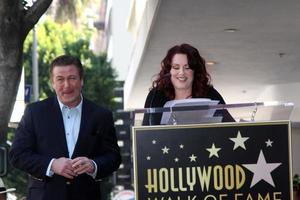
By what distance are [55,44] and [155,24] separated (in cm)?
2480

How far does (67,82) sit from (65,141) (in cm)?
40

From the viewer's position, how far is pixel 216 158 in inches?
167

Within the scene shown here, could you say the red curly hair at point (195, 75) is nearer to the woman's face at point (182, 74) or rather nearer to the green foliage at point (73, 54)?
the woman's face at point (182, 74)

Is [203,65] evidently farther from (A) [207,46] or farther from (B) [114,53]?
(B) [114,53]

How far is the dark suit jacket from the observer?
16.2 feet

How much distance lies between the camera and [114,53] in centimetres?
4178

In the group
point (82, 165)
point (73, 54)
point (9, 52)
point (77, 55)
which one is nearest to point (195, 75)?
point (82, 165)

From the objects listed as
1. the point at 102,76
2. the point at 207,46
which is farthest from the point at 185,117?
the point at 102,76

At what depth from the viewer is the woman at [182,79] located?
491cm

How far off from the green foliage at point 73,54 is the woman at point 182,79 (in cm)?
2712

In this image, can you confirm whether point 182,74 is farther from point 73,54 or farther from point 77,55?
point 77,55

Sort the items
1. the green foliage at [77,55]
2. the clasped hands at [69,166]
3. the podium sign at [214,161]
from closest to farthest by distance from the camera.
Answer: the podium sign at [214,161] < the clasped hands at [69,166] < the green foliage at [77,55]

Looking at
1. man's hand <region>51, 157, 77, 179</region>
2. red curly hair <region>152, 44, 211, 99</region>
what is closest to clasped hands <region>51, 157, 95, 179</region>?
man's hand <region>51, 157, 77, 179</region>

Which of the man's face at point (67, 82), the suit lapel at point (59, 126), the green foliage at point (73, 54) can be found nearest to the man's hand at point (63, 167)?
the suit lapel at point (59, 126)
